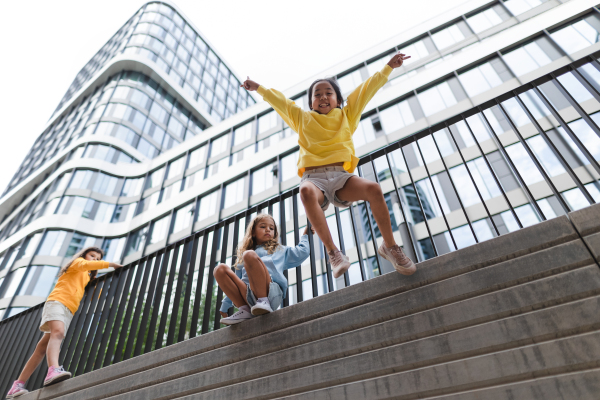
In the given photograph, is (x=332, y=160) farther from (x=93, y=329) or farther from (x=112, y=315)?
(x=93, y=329)

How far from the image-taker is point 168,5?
3956cm

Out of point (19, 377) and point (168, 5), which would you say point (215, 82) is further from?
point (19, 377)

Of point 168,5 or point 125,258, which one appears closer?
point 125,258

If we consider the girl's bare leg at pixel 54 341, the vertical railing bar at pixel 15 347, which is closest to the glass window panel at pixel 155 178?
the vertical railing bar at pixel 15 347

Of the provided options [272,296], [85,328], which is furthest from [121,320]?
[272,296]

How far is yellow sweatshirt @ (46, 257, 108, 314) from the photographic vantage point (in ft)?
13.3

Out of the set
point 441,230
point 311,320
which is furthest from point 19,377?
point 441,230

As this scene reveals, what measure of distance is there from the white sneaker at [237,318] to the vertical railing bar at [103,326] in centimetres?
181

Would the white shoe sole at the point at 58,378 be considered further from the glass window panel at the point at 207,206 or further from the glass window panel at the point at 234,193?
the glass window panel at the point at 207,206

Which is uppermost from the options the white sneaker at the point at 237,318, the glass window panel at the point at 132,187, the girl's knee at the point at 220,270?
the glass window panel at the point at 132,187

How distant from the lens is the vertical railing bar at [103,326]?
11.9 ft

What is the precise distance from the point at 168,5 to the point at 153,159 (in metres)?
22.3

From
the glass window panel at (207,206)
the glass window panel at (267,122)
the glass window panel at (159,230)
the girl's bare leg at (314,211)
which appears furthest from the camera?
the glass window panel at (267,122)

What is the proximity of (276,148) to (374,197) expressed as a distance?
63.6 feet
